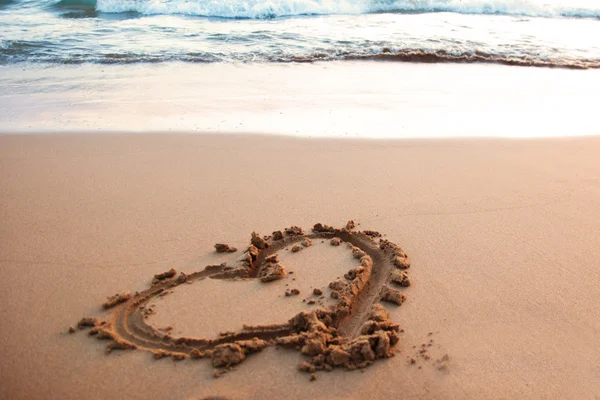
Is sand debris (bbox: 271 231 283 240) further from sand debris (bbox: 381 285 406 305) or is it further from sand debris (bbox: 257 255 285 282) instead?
sand debris (bbox: 381 285 406 305)

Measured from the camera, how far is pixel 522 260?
281cm

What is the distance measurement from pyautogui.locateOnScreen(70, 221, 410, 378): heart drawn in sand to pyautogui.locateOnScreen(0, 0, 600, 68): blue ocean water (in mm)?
5350

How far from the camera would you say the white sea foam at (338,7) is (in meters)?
11.2

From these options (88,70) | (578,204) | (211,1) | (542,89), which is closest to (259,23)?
(211,1)

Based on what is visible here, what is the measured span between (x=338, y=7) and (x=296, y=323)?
10.5m

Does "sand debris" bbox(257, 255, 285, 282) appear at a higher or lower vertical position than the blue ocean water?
lower

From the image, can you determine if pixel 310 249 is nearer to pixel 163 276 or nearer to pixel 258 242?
pixel 258 242

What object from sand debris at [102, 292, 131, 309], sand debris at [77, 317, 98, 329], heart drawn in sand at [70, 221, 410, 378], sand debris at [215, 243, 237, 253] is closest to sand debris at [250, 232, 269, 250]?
heart drawn in sand at [70, 221, 410, 378]

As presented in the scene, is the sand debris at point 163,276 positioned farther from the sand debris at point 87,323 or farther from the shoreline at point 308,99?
the shoreline at point 308,99

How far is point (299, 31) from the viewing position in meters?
9.47

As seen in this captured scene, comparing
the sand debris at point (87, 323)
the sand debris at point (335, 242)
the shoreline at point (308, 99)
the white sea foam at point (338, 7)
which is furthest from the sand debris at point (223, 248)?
the white sea foam at point (338, 7)

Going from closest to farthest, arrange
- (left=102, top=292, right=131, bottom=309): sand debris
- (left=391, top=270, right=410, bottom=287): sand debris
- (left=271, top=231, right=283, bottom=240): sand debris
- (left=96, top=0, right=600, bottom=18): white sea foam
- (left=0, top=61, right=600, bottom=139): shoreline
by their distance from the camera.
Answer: (left=102, top=292, right=131, bottom=309): sand debris
(left=391, top=270, right=410, bottom=287): sand debris
(left=271, top=231, right=283, bottom=240): sand debris
(left=0, top=61, right=600, bottom=139): shoreline
(left=96, top=0, right=600, bottom=18): white sea foam

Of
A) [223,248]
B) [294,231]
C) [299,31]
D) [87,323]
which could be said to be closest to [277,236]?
[294,231]

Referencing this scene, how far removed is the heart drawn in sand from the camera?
2107 mm
